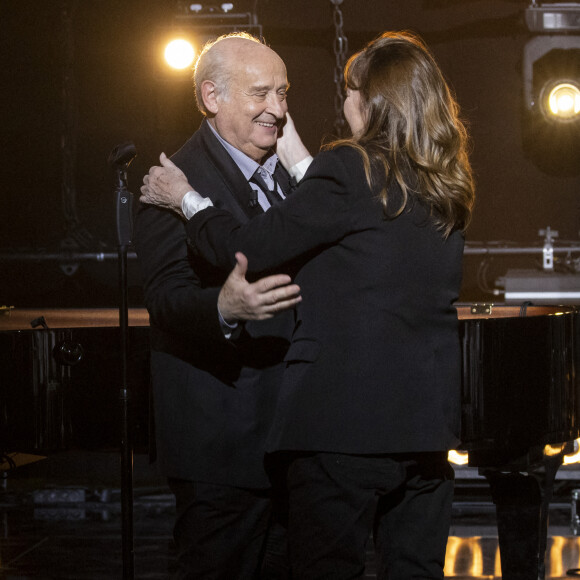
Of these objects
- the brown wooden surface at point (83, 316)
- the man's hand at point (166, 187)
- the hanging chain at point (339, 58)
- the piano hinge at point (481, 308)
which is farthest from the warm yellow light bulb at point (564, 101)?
the man's hand at point (166, 187)

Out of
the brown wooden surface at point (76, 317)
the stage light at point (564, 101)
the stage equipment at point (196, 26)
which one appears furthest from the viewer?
the stage light at point (564, 101)

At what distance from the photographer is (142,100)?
613 centimetres

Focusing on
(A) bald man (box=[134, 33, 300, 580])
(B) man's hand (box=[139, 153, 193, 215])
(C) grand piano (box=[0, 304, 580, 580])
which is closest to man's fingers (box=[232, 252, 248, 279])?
(A) bald man (box=[134, 33, 300, 580])

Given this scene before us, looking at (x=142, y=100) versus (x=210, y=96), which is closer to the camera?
(x=210, y=96)

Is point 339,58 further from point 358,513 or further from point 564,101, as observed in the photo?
point 358,513

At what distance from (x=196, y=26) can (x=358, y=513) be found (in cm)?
425

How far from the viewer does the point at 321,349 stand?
5.52 feet

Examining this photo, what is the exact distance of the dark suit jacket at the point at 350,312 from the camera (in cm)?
167

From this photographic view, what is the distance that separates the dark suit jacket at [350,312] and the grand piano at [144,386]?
91 cm

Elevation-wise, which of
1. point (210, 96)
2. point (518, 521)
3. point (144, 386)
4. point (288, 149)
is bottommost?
point (518, 521)

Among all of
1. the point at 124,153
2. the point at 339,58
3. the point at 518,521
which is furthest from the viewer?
the point at 339,58

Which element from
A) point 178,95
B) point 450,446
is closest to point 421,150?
point 450,446

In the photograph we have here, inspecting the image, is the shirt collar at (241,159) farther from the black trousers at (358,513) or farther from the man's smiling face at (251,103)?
the black trousers at (358,513)

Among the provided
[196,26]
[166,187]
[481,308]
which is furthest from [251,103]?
[196,26]
